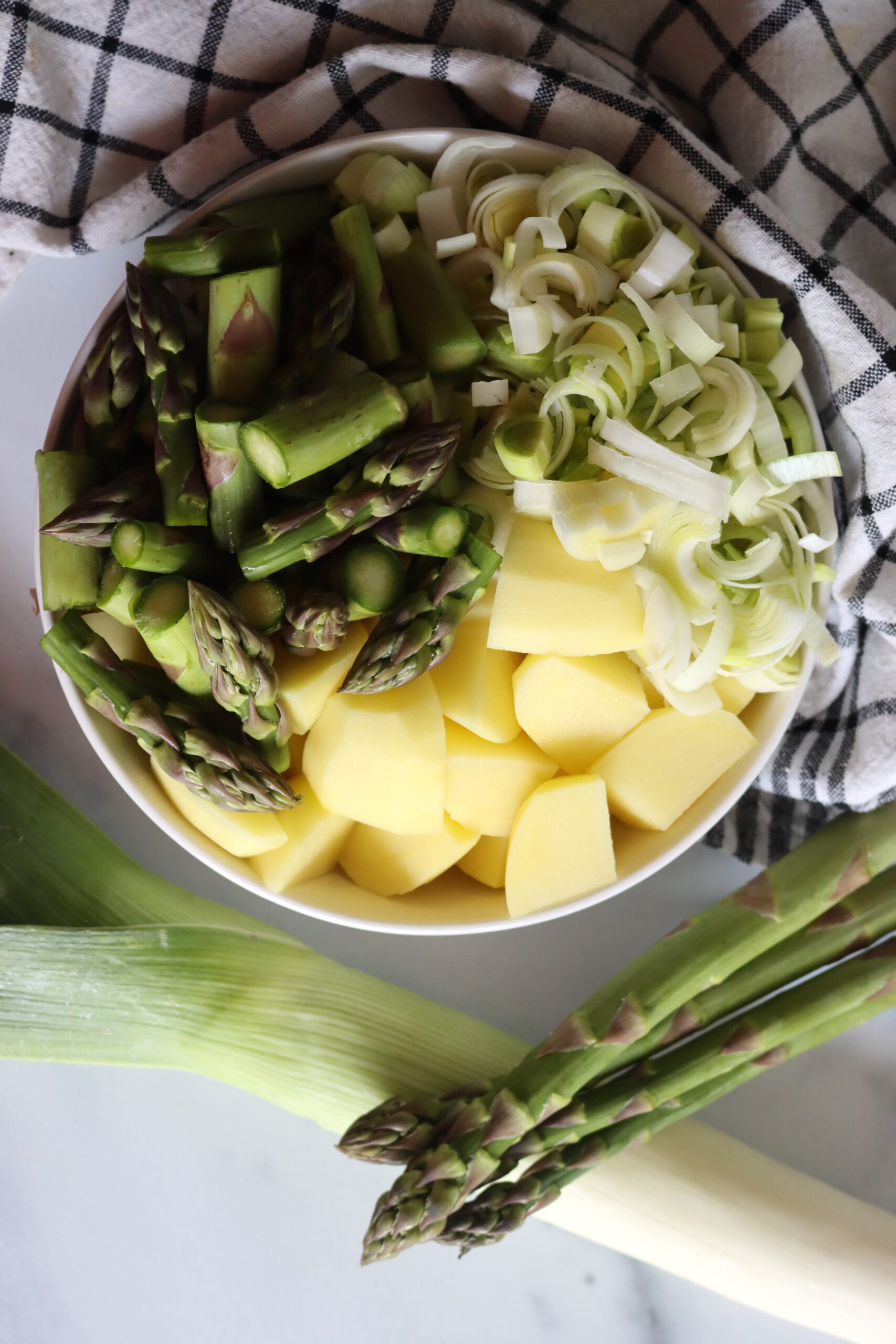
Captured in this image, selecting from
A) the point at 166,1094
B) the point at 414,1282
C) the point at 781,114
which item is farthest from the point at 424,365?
the point at 414,1282

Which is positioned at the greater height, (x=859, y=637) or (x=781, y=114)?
(x=781, y=114)

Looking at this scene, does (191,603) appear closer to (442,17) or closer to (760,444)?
(760,444)

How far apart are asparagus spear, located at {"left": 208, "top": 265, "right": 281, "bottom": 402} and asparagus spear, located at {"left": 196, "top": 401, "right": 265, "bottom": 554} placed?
37mm

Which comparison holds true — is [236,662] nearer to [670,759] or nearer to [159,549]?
[159,549]

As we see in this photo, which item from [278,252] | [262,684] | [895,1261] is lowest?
[895,1261]

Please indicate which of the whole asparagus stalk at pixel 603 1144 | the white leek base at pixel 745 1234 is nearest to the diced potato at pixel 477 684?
the whole asparagus stalk at pixel 603 1144

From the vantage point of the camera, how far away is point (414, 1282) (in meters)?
1.65

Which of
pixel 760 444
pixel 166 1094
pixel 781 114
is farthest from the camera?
pixel 166 1094

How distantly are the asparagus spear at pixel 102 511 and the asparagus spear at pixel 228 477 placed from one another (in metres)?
0.08

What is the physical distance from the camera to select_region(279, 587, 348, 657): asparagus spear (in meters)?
1.16

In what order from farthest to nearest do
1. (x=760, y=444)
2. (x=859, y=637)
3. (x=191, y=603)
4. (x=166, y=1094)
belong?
(x=166, y=1094) → (x=859, y=637) → (x=760, y=444) → (x=191, y=603)

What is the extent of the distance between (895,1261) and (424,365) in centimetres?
152

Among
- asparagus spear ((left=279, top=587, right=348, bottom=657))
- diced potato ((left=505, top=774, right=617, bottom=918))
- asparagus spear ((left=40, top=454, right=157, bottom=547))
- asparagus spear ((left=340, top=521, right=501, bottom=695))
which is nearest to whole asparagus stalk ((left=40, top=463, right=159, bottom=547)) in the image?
asparagus spear ((left=40, top=454, right=157, bottom=547))

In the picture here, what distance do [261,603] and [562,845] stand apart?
497 millimetres
